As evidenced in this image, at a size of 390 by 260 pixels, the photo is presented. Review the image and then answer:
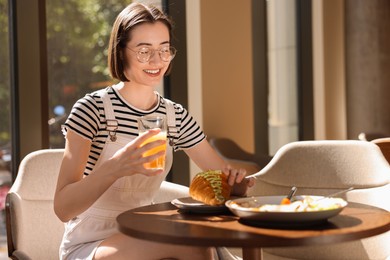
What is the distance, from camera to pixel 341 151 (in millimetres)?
2680

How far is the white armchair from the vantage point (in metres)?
2.53

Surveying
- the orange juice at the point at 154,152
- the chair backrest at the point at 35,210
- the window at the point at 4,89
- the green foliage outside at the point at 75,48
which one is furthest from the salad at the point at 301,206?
the green foliage outside at the point at 75,48

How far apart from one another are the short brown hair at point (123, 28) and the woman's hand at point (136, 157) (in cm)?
47

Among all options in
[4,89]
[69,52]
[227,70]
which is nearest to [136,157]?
[4,89]

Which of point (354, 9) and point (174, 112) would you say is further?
point (354, 9)

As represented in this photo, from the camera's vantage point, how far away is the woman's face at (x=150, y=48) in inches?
84.0

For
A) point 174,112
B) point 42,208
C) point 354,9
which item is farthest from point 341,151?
point 354,9

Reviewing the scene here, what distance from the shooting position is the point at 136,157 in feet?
5.75

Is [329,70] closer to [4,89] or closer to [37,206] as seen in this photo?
[4,89]

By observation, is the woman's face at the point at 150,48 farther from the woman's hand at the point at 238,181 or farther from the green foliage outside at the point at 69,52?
the green foliage outside at the point at 69,52

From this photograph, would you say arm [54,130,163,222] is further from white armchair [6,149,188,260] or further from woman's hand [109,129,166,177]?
white armchair [6,149,188,260]

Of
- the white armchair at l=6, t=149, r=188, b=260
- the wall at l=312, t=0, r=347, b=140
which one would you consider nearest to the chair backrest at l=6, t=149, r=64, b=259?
the white armchair at l=6, t=149, r=188, b=260

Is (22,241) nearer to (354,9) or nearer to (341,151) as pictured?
(341,151)

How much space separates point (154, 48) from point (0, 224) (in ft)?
4.90
